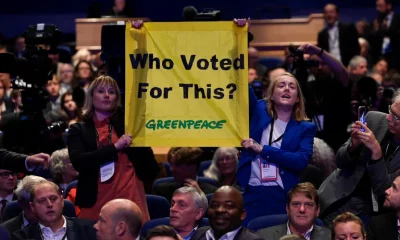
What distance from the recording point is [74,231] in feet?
21.8

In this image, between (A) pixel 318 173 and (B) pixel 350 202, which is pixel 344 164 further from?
(A) pixel 318 173

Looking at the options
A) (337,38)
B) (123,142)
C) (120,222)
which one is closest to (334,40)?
(337,38)

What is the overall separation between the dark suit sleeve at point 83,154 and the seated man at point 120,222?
694mm

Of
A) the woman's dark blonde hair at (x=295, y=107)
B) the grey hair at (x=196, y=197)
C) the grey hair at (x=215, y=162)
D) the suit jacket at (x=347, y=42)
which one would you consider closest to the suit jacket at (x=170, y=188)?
the grey hair at (x=215, y=162)

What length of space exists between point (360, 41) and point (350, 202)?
7305mm

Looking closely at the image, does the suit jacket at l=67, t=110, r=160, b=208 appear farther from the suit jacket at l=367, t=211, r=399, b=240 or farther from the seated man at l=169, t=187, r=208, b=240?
the suit jacket at l=367, t=211, r=399, b=240

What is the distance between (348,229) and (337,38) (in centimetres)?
762

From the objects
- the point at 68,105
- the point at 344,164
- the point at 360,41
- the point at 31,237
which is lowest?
the point at 31,237

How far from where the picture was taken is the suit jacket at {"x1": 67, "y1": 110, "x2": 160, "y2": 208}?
22.2ft

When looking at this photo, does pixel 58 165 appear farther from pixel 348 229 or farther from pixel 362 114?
pixel 348 229

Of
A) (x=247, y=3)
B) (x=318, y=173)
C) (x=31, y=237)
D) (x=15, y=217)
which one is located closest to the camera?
(x=31, y=237)

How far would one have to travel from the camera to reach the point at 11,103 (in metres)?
11.1

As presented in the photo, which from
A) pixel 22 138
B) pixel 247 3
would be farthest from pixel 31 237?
pixel 247 3

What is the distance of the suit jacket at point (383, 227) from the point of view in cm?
648
